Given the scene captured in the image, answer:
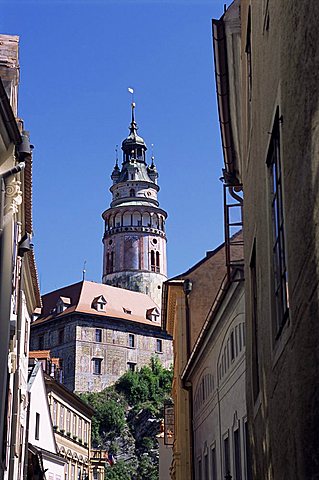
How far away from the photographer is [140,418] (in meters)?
88.0

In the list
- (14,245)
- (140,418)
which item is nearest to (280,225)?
(14,245)

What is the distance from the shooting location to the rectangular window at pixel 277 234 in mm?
6744

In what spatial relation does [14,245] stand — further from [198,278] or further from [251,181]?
[198,278]

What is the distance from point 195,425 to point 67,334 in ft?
220

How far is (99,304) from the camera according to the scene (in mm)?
92750

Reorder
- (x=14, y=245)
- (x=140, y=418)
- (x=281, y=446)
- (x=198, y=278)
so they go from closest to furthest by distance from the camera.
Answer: (x=281, y=446) → (x=14, y=245) → (x=198, y=278) → (x=140, y=418)

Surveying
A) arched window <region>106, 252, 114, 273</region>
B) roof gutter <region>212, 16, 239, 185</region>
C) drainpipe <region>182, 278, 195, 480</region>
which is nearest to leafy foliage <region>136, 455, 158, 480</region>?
arched window <region>106, 252, 114, 273</region>

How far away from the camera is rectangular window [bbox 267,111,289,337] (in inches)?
266

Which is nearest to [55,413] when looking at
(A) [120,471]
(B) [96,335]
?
(A) [120,471]

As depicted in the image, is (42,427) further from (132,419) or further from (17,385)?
(132,419)

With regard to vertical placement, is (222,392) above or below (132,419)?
below

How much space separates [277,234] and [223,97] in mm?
6017

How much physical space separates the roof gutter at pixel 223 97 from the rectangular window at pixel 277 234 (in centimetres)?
493

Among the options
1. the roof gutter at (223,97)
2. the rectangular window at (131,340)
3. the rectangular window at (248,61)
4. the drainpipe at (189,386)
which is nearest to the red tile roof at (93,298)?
the rectangular window at (131,340)
